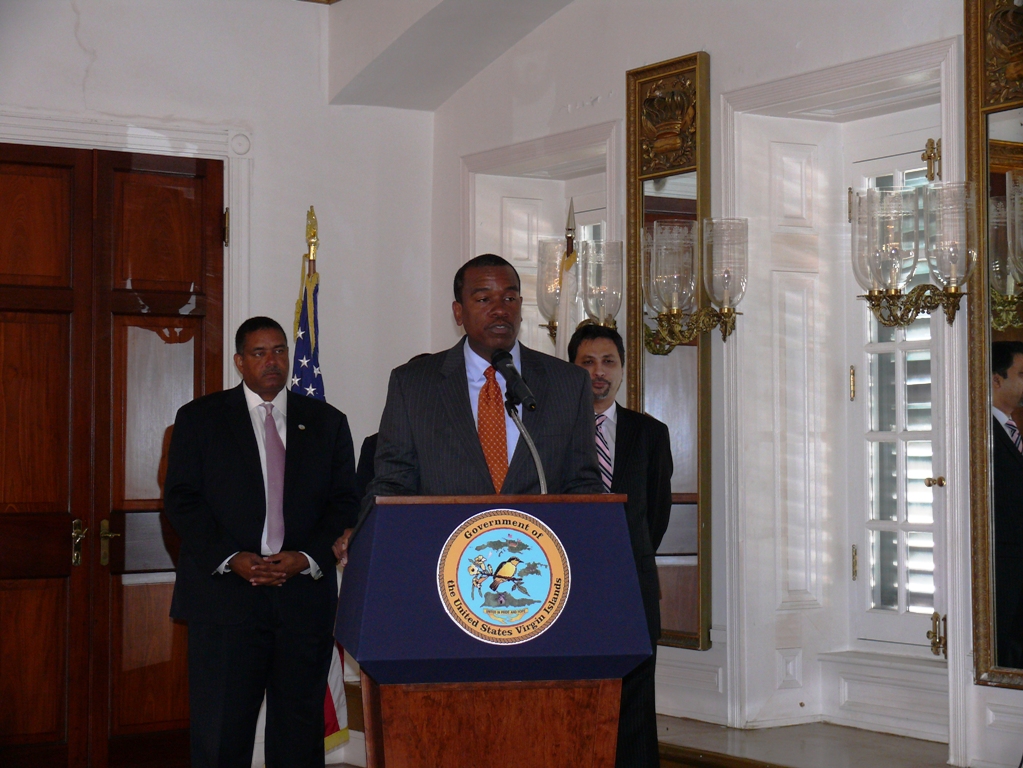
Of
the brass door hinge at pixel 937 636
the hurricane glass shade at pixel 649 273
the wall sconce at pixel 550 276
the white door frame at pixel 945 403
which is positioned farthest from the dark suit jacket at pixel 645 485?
the wall sconce at pixel 550 276

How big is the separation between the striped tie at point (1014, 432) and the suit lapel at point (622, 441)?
1.16 metres

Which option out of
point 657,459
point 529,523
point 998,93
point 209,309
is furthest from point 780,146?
point 529,523

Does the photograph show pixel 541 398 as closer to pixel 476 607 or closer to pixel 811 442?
pixel 476 607

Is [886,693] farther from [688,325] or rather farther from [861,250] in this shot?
[861,250]

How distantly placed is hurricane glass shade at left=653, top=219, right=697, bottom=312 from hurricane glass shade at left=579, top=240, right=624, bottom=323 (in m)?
0.21

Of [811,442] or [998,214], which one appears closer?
[998,214]

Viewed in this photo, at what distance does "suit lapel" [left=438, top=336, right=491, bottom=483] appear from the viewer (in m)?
2.48

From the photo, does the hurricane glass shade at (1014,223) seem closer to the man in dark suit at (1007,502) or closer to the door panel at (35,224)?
the man in dark suit at (1007,502)

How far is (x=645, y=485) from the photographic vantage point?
12.5ft

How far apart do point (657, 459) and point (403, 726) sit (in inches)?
75.4

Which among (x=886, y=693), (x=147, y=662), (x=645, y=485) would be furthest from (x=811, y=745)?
(x=147, y=662)

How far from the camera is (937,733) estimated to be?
438 cm

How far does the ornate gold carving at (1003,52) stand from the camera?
3775 mm

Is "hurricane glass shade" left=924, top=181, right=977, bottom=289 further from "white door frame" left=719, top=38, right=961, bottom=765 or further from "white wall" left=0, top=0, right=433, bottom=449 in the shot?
→ "white wall" left=0, top=0, right=433, bottom=449
